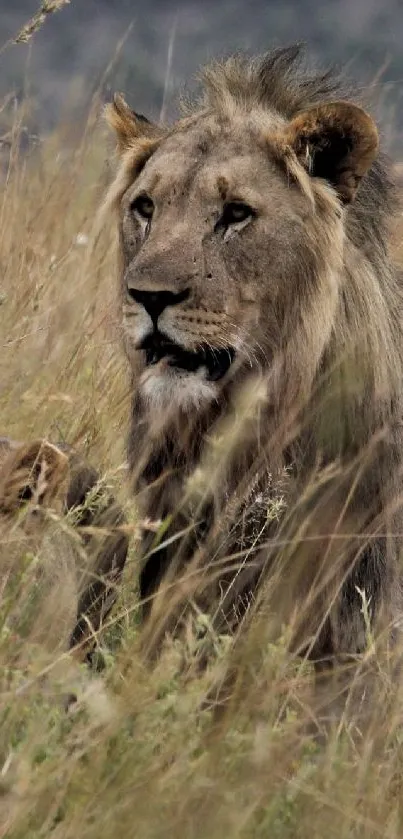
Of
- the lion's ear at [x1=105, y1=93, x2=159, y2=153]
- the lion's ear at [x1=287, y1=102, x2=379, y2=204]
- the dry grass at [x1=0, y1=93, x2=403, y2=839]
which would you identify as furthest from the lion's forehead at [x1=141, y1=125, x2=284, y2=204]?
the dry grass at [x1=0, y1=93, x2=403, y2=839]

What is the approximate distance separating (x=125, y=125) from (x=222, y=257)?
2.73ft

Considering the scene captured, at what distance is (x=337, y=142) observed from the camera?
3992 mm

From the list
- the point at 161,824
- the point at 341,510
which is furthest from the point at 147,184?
the point at 161,824

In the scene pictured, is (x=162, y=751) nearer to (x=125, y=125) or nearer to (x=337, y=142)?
(x=337, y=142)

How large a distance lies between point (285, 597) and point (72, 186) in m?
3.81

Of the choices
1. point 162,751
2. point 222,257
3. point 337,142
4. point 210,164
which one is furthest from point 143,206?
point 162,751

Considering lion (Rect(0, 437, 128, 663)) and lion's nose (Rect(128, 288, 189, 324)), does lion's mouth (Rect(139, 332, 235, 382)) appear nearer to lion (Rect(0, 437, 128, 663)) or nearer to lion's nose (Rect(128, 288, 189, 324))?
lion's nose (Rect(128, 288, 189, 324))

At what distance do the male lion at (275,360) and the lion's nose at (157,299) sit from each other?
0.01m

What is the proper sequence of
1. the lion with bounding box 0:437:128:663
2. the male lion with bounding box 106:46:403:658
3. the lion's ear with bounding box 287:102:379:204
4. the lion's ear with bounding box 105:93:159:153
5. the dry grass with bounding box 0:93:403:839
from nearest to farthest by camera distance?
the dry grass with bounding box 0:93:403:839 → the lion with bounding box 0:437:128:663 → the male lion with bounding box 106:46:403:658 → the lion's ear with bounding box 287:102:379:204 → the lion's ear with bounding box 105:93:159:153

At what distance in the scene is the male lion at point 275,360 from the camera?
12.4ft

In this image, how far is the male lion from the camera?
3793 millimetres

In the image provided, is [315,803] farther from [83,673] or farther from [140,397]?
[140,397]

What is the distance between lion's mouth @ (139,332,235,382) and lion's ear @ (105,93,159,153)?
0.84 metres

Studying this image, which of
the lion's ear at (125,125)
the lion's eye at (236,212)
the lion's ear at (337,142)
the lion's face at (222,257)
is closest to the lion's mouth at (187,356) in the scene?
the lion's face at (222,257)
